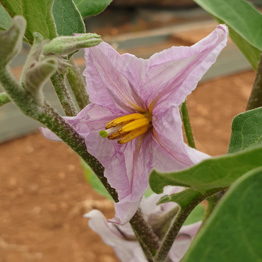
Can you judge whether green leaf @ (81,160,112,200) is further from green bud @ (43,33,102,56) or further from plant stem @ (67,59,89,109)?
green bud @ (43,33,102,56)

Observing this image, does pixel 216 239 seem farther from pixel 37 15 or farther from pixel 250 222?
pixel 37 15

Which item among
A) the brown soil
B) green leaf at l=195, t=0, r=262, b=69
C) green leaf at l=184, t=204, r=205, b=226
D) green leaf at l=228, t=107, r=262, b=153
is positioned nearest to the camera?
green leaf at l=228, t=107, r=262, b=153

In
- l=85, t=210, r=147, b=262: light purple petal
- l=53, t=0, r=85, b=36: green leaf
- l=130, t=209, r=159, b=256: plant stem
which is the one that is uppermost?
l=53, t=0, r=85, b=36: green leaf

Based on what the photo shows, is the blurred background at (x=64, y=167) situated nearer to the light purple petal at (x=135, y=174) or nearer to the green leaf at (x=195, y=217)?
the green leaf at (x=195, y=217)

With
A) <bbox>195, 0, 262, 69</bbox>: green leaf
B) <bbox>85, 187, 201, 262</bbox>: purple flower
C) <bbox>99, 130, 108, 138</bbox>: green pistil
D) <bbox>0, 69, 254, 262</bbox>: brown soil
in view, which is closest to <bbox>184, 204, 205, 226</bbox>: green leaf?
<bbox>85, 187, 201, 262</bbox>: purple flower

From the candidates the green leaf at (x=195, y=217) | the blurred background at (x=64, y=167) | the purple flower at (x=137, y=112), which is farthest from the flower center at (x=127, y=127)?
the blurred background at (x=64, y=167)
